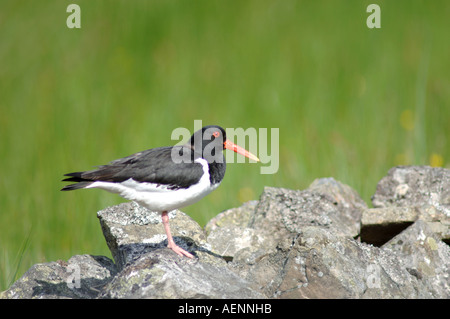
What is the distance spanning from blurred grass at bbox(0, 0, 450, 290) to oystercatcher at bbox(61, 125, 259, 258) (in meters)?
2.11

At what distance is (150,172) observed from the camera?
457 cm

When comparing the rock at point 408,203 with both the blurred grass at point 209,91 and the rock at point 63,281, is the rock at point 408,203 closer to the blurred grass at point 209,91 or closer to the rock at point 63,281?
the blurred grass at point 209,91

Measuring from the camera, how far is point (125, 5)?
1063cm

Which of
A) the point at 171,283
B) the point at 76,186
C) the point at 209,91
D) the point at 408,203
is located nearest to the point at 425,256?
the point at 408,203

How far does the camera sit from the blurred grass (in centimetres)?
747

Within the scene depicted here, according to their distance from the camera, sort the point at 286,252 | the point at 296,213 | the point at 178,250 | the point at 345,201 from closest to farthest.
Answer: the point at 286,252 → the point at 178,250 → the point at 296,213 → the point at 345,201

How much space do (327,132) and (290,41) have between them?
2.74 metres

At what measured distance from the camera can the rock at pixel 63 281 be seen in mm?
4176

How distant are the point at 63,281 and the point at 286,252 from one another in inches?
68.6

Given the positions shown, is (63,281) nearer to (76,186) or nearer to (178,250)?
(76,186)

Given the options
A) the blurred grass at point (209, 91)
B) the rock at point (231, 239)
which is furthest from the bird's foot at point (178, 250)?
the blurred grass at point (209, 91)

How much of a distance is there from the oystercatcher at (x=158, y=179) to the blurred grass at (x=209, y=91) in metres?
2.11

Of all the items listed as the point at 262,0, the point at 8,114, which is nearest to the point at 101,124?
the point at 8,114
